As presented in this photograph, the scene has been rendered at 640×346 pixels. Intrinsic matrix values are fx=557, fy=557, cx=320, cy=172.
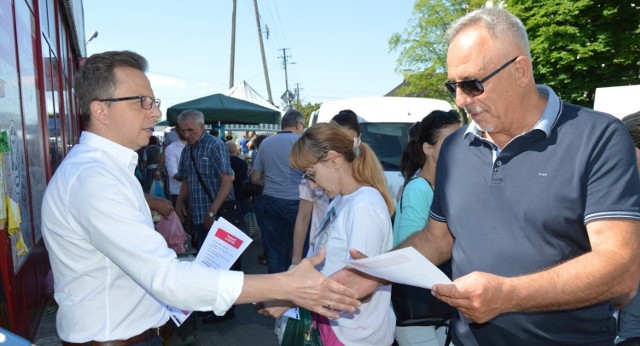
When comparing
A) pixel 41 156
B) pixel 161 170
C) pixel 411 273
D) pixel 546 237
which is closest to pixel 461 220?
pixel 546 237

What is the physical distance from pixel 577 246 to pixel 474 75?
740 millimetres

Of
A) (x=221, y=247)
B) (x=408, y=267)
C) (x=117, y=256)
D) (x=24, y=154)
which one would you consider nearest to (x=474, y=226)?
(x=408, y=267)

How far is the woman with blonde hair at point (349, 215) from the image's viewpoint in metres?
2.85

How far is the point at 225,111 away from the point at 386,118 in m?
3.79

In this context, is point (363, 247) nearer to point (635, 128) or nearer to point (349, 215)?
point (349, 215)

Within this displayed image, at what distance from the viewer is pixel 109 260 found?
2.13 m

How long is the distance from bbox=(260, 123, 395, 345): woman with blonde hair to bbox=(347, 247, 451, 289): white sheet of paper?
0.82m

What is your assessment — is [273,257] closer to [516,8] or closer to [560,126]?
[560,126]

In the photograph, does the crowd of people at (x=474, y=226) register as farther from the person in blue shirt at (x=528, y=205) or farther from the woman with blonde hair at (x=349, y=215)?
the woman with blonde hair at (x=349, y=215)

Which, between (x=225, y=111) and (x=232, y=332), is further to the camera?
(x=225, y=111)

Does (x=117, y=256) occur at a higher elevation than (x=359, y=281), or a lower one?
higher

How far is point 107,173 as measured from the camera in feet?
6.88

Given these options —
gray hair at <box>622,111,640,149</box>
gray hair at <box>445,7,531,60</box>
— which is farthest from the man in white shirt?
gray hair at <box>622,111,640,149</box>

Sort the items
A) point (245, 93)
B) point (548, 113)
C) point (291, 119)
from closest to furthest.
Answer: point (548, 113) → point (291, 119) → point (245, 93)
